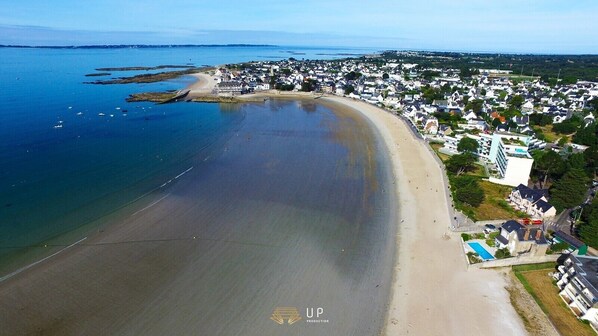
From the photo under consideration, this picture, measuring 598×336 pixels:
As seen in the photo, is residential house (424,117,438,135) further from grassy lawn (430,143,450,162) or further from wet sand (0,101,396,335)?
wet sand (0,101,396,335)

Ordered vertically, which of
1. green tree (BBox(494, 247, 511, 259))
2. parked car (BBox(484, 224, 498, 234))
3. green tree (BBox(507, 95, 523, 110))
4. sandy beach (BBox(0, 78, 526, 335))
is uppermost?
green tree (BBox(507, 95, 523, 110))

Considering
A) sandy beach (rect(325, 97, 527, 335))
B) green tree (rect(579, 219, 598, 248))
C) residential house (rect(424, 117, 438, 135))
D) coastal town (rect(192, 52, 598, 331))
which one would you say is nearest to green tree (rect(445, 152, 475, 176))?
coastal town (rect(192, 52, 598, 331))

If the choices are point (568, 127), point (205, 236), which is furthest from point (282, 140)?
point (568, 127)

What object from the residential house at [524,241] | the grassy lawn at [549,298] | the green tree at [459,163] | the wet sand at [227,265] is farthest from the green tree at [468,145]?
the grassy lawn at [549,298]

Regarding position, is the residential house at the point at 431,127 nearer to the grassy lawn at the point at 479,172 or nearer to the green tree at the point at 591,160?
the grassy lawn at the point at 479,172

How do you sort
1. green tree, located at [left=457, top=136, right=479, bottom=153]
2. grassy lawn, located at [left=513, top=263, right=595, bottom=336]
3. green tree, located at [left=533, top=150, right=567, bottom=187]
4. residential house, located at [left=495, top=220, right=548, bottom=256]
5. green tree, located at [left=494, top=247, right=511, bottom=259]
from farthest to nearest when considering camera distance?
green tree, located at [left=457, top=136, right=479, bottom=153] < green tree, located at [left=533, top=150, right=567, bottom=187] < green tree, located at [left=494, top=247, right=511, bottom=259] < residential house, located at [left=495, top=220, right=548, bottom=256] < grassy lawn, located at [left=513, top=263, right=595, bottom=336]

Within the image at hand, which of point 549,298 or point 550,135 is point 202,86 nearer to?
point 550,135

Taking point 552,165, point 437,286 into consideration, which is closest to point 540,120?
point 552,165
